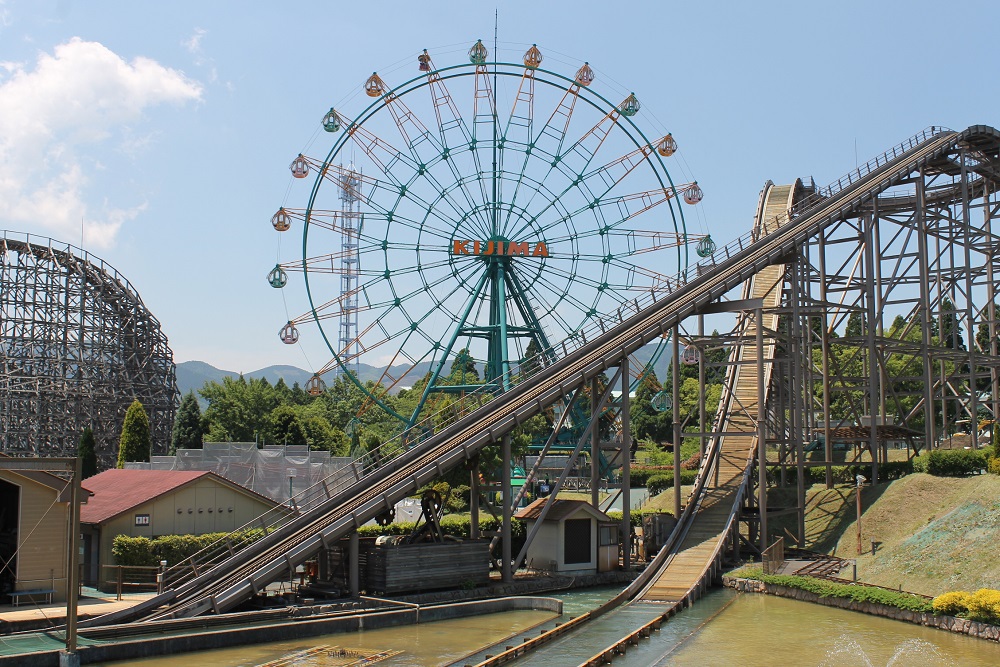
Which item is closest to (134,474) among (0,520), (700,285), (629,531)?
(0,520)

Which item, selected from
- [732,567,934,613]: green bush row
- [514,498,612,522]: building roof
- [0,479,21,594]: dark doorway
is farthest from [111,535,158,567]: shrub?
[732,567,934,613]: green bush row

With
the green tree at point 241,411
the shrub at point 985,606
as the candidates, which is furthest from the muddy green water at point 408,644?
the green tree at point 241,411

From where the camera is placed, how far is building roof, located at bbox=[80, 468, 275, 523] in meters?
28.5

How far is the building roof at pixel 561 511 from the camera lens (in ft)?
101

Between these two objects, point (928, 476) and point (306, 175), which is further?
point (306, 175)

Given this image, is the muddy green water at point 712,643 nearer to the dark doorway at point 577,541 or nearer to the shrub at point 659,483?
the dark doorway at point 577,541

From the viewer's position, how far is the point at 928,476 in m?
33.1

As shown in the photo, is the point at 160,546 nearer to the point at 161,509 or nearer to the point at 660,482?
the point at 161,509

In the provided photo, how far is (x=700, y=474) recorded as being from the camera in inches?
1414

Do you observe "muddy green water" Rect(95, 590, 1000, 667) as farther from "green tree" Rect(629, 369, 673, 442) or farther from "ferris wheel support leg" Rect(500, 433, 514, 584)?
"green tree" Rect(629, 369, 673, 442)

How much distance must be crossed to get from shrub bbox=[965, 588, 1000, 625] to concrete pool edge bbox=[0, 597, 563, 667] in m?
9.16

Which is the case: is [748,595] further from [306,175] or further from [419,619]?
[306,175]

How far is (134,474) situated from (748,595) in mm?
19267

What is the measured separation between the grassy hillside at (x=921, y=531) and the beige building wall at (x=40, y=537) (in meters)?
20.6
